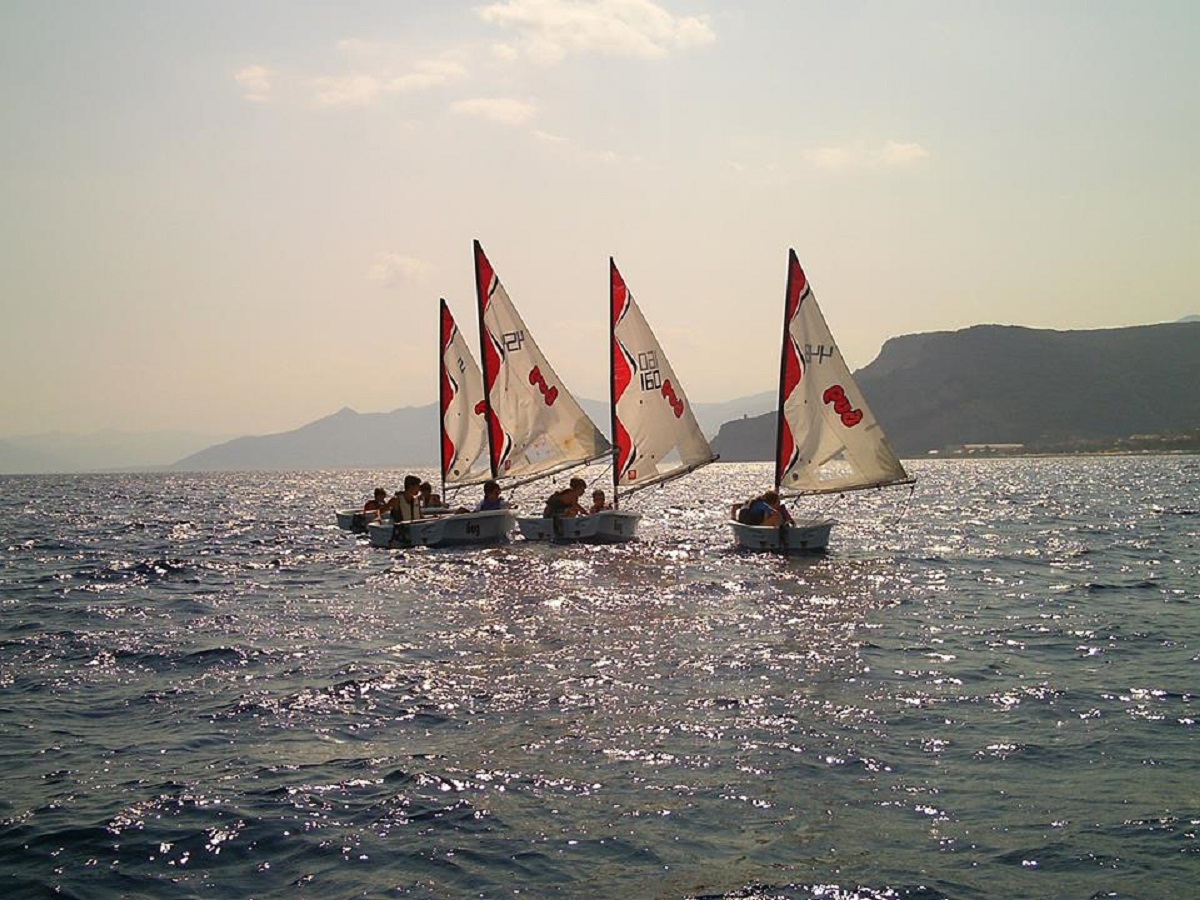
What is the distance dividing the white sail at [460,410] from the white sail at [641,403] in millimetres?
8119

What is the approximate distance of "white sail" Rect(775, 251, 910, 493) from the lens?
34.0 m

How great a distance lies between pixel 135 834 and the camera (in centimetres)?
979

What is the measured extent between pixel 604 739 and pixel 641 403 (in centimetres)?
2619

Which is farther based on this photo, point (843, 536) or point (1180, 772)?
point (843, 536)

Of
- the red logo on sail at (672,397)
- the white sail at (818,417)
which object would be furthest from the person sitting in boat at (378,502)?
the white sail at (818,417)

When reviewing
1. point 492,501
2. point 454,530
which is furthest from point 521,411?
point 454,530

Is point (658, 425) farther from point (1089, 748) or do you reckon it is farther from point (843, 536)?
point (1089, 748)

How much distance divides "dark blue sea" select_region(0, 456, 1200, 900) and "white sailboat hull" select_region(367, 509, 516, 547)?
8.71 meters

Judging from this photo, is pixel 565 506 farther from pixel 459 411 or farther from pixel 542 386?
pixel 459 411

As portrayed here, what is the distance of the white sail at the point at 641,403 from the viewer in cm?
3825

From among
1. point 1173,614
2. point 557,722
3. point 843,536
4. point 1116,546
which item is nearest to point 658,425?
point 843,536

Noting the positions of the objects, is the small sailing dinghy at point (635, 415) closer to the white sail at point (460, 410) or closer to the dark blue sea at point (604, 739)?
the white sail at point (460, 410)

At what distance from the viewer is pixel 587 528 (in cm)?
3753

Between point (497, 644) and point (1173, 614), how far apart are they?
13.5 meters
